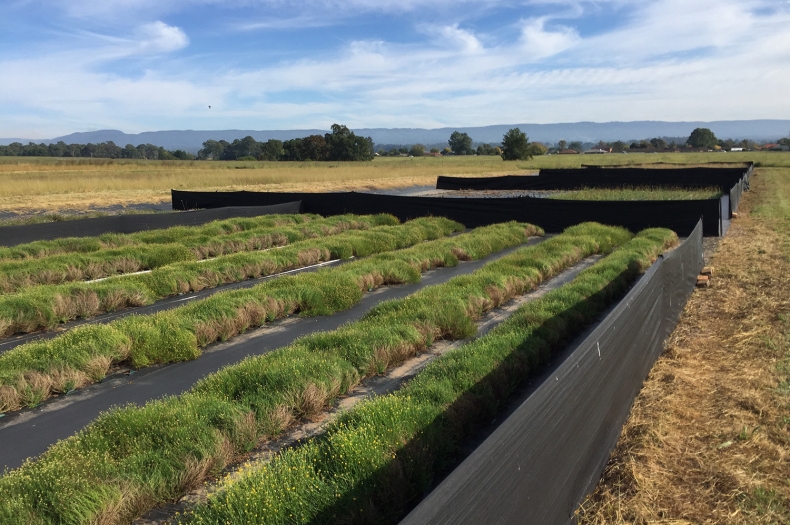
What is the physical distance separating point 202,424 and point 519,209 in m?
13.9

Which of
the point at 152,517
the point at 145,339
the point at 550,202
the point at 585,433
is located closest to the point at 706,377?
the point at 585,433

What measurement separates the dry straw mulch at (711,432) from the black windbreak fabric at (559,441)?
181 mm

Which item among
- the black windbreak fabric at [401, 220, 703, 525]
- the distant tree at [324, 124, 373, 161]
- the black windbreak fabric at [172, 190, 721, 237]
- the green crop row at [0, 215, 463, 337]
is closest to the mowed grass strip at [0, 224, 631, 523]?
the black windbreak fabric at [401, 220, 703, 525]

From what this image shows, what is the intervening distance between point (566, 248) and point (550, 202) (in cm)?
531

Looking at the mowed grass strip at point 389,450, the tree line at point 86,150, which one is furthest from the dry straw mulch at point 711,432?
the tree line at point 86,150

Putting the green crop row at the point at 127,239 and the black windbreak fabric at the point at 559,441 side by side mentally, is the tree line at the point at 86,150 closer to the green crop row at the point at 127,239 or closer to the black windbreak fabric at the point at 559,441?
the green crop row at the point at 127,239

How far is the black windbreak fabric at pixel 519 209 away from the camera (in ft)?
48.0

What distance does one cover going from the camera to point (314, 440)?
13.0 feet

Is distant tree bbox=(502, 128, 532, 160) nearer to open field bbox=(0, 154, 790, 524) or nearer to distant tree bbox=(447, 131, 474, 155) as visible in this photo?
distant tree bbox=(447, 131, 474, 155)

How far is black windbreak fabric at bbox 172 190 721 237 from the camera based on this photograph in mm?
14617

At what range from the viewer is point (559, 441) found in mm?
3029

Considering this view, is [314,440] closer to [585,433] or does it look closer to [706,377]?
[585,433]

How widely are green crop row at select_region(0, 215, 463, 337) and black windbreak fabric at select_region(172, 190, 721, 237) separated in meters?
3.88

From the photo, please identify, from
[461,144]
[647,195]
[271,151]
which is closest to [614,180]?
[647,195]
